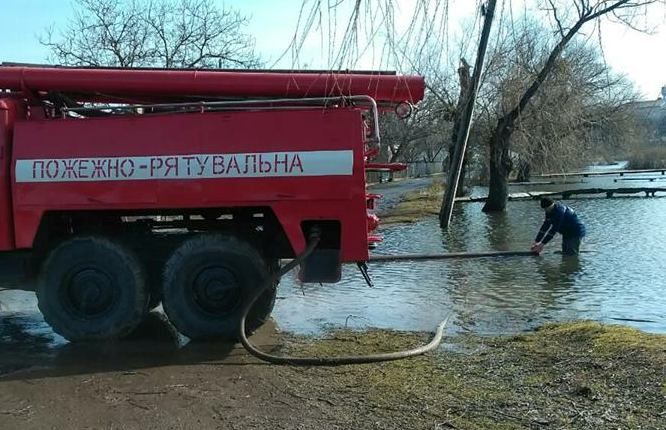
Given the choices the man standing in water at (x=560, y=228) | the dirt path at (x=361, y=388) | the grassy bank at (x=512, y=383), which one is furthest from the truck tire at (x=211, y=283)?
the man standing in water at (x=560, y=228)

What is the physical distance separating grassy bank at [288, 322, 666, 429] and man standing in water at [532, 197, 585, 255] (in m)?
6.65

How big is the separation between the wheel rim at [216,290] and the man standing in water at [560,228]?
8.06 metres

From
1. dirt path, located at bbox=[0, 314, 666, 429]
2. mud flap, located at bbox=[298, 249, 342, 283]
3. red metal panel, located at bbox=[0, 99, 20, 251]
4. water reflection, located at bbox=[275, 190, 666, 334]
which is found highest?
red metal panel, located at bbox=[0, 99, 20, 251]

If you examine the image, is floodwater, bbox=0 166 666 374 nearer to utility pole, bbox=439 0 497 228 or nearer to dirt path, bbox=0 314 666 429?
dirt path, bbox=0 314 666 429

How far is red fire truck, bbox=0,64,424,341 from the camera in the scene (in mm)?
7094

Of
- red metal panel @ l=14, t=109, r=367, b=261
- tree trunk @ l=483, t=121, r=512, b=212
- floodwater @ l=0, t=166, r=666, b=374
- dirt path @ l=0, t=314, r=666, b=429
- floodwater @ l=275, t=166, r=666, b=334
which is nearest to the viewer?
dirt path @ l=0, t=314, r=666, b=429

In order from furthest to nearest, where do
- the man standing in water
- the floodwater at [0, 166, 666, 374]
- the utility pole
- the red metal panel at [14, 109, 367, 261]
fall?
1. the man standing in water
2. the floodwater at [0, 166, 666, 374]
3. the red metal panel at [14, 109, 367, 261]
4. the utility pole

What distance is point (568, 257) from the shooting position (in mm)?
14172

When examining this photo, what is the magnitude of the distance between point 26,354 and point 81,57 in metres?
22.4

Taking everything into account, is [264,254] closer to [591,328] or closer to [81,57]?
[591,328]

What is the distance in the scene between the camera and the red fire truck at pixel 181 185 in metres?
7.09

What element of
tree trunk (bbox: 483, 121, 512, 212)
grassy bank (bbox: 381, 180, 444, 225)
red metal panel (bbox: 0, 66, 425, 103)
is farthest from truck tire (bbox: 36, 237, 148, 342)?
tree trunk (bbox: 483, 121, 512, 212)

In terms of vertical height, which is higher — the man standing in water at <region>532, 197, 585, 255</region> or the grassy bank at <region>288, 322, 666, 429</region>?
the man standing in water at <region>532, 197, 585, 255</region>

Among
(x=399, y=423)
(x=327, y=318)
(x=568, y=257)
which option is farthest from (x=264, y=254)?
(x=568, y=257)
